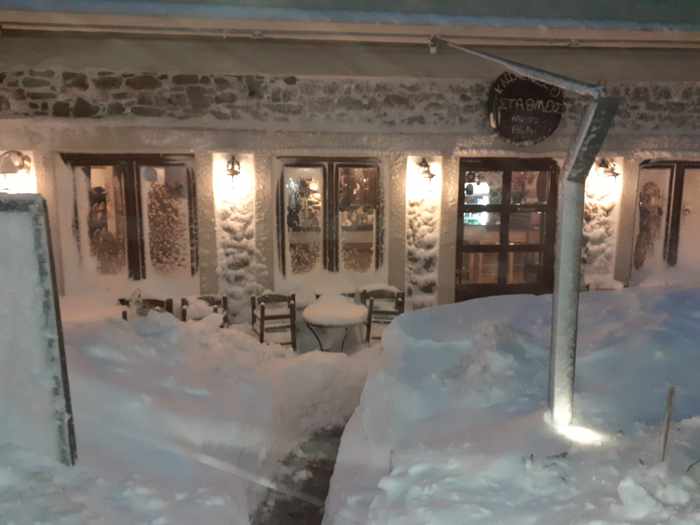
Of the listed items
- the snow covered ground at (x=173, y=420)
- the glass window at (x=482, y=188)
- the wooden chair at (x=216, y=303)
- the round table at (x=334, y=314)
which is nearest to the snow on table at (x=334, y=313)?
the round table at (x=334, y=314)

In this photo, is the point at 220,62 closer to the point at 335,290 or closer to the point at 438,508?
the point at 335,290

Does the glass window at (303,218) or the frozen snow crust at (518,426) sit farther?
the glass window at (303,218)

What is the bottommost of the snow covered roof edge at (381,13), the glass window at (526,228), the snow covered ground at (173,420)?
the snow covered ground at (173,420)

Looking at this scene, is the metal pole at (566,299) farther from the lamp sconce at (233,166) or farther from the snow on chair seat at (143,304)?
the snow on chair seat at (143,304)

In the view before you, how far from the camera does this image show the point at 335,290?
8164 millimetres

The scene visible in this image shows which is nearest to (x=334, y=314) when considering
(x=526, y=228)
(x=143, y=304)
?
(x=143, y=304)

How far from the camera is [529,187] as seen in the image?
8.52 meters

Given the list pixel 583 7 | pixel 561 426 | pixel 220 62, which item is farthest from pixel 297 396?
pixel 583 7

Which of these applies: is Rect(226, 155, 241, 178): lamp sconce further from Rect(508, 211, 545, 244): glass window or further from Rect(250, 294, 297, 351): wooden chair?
Rect(508, 211, 545, 244): glass window

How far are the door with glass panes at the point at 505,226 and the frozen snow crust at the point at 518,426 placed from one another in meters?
3.57

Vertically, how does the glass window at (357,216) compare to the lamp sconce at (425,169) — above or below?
below

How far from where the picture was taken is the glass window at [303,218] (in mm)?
8016

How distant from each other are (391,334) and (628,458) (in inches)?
82.0

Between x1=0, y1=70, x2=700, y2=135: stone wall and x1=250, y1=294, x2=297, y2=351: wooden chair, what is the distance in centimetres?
227
